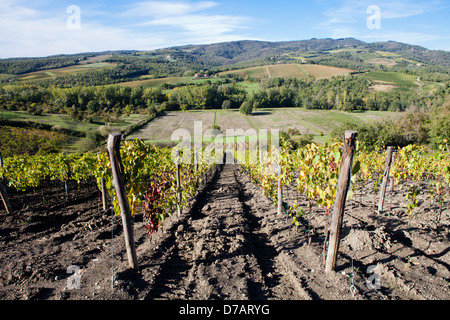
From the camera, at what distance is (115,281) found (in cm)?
411

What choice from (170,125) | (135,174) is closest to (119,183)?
(135,174)

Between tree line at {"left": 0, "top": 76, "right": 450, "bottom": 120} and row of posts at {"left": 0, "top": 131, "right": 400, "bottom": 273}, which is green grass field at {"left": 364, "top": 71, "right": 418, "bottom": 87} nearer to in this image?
tree line at {"left": 0, "top": 76, "right": 450, "bottom": 120}

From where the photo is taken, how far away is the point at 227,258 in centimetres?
526

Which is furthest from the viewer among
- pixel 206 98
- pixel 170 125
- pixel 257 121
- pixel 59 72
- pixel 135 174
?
pixel 59 72

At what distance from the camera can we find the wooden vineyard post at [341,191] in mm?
3799

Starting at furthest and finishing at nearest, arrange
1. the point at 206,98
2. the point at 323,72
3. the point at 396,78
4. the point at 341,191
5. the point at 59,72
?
the point at 323,72, the point at 59,72, the point at 396,78, the point at 206,98, the point at 341,191

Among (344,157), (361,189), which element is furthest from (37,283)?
(361,189)

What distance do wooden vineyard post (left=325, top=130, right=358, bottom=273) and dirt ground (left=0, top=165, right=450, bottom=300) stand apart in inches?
15.8

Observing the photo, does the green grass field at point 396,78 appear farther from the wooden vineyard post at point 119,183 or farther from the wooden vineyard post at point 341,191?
the wooden vineyard post at point 119,183

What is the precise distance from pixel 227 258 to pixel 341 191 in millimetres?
2851

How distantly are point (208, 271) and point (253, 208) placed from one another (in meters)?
4.69

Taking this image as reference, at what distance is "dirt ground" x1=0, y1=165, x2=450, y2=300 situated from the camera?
4102 millimetres

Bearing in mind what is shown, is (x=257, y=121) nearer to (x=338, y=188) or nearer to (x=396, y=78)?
(x=338, y=188)
